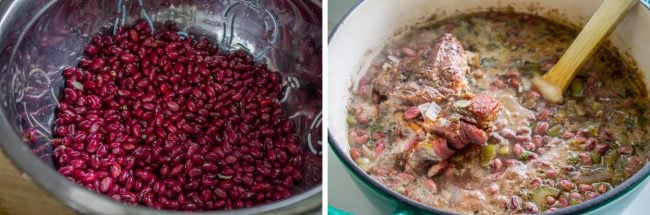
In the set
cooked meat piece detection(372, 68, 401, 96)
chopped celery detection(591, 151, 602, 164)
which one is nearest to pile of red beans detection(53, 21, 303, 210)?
cooked meat piece detection(372, 68, 401, 96)

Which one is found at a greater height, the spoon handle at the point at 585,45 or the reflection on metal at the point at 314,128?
the spoon handle at the point at 585,45

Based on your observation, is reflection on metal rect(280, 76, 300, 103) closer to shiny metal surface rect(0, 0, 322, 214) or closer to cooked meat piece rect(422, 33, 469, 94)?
shiny metal surface rect(0, 0, 322, 214)

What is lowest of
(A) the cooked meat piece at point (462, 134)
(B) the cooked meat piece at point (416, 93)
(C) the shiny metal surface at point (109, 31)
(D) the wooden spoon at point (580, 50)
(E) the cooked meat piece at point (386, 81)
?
(C) the shiny metal surface at point (109, 31)

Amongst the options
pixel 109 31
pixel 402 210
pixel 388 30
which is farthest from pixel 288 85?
pixel 402 210

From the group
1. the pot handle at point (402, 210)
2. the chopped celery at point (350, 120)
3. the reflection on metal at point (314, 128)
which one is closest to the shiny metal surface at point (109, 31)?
the reflection on metal at point (314, 128)

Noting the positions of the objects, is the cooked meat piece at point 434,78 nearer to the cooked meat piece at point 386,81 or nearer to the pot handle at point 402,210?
the cooked meat piece at point 386,81

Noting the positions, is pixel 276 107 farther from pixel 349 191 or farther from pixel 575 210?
pixel 575 210

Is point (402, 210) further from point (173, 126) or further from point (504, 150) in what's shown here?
point (173, 126)
